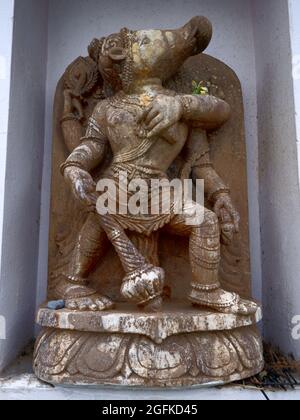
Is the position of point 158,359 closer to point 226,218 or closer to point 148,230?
point 148,230

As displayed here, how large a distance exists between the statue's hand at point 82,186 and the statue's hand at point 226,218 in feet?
2.01

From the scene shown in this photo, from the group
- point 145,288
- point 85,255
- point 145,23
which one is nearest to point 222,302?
point 145,288

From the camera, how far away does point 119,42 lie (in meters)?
2.07

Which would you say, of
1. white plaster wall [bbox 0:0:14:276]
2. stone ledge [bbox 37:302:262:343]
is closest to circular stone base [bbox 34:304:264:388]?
stone ledge [bbox 37:302:262:343]

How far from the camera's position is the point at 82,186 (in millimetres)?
1782

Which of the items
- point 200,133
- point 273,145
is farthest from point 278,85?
point 200,133

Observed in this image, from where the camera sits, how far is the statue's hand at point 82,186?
5.81 ft

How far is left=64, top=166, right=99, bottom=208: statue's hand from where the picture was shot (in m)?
1.77

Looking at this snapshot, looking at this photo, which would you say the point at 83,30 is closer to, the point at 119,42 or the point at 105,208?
the point at 119,42

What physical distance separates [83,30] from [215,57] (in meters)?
0.88

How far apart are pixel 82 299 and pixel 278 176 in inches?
46.7

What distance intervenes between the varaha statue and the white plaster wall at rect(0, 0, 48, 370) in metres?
0.13

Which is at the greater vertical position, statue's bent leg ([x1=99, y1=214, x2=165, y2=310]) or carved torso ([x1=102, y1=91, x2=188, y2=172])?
carved torso ([x1=102, y1=91, x2=188, y2=172])

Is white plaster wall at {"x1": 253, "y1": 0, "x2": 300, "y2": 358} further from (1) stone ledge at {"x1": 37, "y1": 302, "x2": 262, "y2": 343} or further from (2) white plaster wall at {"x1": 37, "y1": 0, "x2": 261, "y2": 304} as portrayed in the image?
(1) stone ledge at {"x1": 37, "y1": 302, "x2": 262, "y2": 343}
